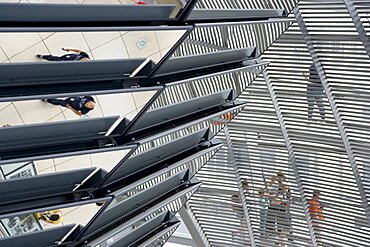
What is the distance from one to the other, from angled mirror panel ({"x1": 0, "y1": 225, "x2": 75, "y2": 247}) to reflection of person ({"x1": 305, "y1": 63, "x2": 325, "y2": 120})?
9.14 m

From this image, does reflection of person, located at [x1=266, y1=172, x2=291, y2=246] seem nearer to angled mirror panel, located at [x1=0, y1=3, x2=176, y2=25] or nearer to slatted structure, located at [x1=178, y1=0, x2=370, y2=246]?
slatted structure, located at [x1=178, y1=0, x2=370, y2=246]

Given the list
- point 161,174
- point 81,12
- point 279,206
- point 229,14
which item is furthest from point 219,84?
point 279,206

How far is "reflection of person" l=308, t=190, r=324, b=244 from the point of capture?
15828mm

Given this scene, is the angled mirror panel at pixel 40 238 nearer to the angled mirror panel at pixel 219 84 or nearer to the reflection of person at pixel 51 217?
the reflection of person at pixel 51 217

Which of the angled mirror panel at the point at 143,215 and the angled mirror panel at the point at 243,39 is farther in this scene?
the angled mirror panel at the point at 243,39

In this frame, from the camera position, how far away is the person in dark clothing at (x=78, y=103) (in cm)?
536

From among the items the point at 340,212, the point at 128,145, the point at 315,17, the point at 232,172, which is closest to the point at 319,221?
the point at 340,212

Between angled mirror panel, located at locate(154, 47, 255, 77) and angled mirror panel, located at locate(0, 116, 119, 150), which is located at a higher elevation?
angled mirror panel, located at locate(154, 47, 255, 77)

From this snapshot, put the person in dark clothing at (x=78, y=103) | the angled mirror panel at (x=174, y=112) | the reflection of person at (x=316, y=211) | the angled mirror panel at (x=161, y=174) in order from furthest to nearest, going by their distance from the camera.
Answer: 1. the reflection of person at (x=316, y=211)
2. the angled mirror panel at (x=161, y=174)
3. the angled mirror panel at (x=174, y=112)
4. the person in dark clothing at (x=78, y=103)

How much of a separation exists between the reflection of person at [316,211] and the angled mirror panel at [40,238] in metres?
10.7

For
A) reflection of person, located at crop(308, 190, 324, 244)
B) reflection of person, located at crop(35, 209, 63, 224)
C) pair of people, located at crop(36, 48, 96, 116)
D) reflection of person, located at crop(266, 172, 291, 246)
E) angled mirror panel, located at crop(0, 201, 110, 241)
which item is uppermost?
reflection of person, located at crop(266, 172, 291, 246)

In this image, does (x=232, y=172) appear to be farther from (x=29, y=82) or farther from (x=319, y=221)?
(x=29, y=82)

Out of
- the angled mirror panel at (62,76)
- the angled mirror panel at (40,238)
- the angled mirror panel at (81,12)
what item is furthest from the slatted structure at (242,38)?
the angled mirror panel at (81,12)

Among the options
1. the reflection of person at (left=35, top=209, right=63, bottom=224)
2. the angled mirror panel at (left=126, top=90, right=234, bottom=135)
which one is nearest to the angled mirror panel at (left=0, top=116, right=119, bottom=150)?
the angled mirror panel at (left=126, top=90, right=234, bottom=135)
